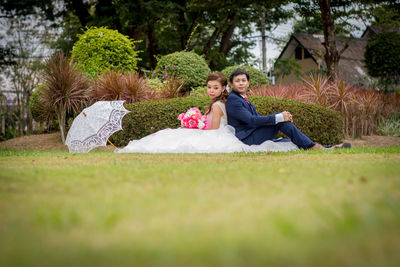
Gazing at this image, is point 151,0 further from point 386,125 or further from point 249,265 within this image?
point 249,265

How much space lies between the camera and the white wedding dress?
6488mm

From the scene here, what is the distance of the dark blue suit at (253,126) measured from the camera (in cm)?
666

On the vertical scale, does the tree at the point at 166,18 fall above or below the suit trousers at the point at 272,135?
above

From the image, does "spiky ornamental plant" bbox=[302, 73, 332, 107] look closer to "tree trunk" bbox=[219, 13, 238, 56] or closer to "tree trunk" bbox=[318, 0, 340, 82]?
"tree trunk" bbox=[318, 0, 340, 82]

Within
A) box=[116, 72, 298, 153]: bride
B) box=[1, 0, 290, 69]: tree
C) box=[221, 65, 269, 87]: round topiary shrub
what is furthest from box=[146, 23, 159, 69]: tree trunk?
box=[116, 72, 298, 153]: bride

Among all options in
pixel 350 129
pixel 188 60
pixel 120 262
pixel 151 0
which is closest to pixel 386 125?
pixel 350 129

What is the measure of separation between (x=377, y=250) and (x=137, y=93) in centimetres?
844

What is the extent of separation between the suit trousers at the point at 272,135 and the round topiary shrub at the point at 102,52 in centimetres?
558

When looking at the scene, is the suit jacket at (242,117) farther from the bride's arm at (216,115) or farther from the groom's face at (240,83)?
the bride's arm at (216,115)

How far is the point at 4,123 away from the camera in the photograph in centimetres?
1455

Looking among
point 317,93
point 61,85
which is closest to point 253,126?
point 317,93

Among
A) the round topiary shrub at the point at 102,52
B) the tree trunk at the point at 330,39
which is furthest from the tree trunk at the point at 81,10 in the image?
the tree trunk at the point at 330,39

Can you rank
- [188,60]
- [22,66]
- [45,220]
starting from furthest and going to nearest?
[22,66], [188,60], [45,220]

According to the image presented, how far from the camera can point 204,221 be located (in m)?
1.89
